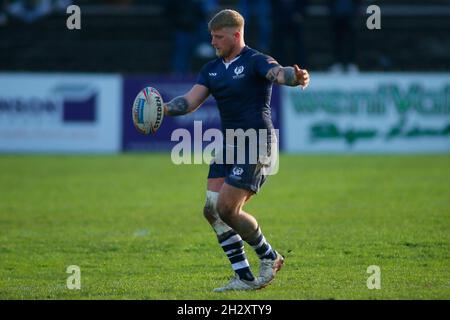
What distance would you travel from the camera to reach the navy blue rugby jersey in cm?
888

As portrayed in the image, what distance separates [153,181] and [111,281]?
9.67 m

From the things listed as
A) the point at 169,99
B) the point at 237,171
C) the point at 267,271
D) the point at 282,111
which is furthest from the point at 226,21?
the point at 282,111

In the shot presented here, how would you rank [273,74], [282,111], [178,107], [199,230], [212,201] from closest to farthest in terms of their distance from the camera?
[273,74]
[212,201]
[178,107]
[199,230]
[282,111]

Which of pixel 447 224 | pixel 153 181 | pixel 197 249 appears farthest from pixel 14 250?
pixel 153 181

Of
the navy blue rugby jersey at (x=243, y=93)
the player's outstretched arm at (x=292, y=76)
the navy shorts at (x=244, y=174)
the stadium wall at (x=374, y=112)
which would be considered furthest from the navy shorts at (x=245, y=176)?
the stadium wall at (x=374, y=112)

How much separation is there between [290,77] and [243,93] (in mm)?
736

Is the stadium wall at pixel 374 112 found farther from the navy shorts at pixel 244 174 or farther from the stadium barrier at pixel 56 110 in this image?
the navy shorts at pixel 244 174

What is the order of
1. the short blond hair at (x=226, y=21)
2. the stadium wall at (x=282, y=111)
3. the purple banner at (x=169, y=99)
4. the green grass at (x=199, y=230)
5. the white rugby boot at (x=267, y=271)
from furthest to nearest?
the stadium wall at (x=282, y=111), the purple banner at (x=169, y=99), the green grass at (x=199, y=230), the white rugby boot at (x=267, y=271), the short blond hair at (x=226, y=21)

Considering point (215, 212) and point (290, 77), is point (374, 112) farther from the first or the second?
point (290, 77)

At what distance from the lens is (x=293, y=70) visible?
8.25 m

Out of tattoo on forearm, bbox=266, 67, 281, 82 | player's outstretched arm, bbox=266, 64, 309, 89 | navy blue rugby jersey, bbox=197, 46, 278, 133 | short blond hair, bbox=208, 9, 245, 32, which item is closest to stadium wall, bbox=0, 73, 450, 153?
navy blue rugby jersey, bbox=197, 46, 278, 133

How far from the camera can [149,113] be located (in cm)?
902

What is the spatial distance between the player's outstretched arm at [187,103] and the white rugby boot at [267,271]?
1.50m

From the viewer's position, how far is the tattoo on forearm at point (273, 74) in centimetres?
847
